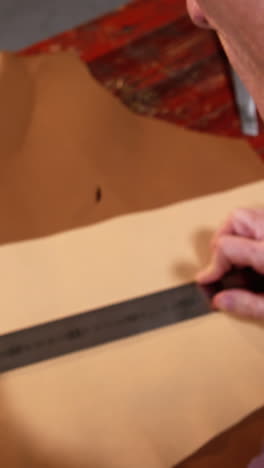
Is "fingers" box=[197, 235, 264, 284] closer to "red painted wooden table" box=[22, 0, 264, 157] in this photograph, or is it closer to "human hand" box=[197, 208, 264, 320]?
"human hand" box=[197, 208, 264, 320]

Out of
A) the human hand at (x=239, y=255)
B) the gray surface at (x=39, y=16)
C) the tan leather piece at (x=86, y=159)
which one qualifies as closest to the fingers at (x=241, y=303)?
the human hand at (x=239, y=255)

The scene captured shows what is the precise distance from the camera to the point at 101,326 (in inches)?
19.0

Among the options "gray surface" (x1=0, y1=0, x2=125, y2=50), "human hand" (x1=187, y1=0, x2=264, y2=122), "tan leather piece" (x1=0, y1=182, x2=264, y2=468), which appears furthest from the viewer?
"gray surface" (x1=0, y1=0, x2=125, y2=50)

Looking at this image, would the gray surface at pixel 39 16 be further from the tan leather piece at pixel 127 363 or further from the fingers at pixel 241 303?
the fingers at pixel 241 303

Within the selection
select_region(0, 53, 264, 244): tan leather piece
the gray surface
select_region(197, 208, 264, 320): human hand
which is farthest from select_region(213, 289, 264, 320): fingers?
the gray surface

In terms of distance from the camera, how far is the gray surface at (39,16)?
39.1 inches

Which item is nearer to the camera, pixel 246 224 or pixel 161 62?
pixel 246 224

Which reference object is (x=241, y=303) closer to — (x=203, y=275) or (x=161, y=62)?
(x=203, y=275)

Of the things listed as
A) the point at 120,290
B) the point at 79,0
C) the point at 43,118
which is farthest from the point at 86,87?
the point at 79,0

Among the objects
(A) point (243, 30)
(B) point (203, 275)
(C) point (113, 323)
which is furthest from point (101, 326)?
(A) point (243, 30)

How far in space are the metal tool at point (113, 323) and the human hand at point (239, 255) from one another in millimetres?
14

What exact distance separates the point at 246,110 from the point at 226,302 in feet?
0.90

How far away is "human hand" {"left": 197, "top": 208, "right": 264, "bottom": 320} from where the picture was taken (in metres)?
0.48

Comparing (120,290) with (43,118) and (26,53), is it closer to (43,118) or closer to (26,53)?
(43,118)
